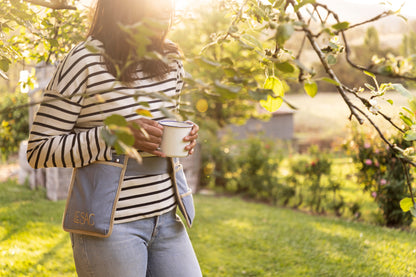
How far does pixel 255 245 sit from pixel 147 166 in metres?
3.37

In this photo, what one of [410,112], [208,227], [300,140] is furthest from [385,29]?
[410,112]

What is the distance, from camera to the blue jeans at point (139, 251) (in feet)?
4.41

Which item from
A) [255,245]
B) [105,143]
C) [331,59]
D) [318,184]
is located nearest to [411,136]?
[331,59]

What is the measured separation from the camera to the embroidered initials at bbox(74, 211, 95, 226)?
4.33 ft

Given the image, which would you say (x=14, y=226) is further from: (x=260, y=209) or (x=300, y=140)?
(x=300, y=140)

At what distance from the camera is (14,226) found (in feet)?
15.4

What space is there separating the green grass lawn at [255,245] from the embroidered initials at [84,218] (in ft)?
7.72

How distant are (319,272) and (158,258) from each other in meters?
2.61

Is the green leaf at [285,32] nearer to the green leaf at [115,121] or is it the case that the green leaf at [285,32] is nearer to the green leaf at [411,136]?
the green leaf at [115,121]

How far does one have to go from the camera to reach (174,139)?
4.46 ft

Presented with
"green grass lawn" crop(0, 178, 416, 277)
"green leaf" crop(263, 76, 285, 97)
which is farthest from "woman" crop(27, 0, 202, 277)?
"green grass lawn" crop(0, 178, 416, 277)

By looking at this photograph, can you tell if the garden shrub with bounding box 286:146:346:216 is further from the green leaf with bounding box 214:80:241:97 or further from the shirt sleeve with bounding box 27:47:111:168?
the green leaf with bounding box 214:80:241:97

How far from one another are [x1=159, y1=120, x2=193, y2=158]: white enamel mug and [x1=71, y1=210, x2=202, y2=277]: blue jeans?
9.7 inches

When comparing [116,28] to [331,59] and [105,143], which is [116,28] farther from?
[331,59]
